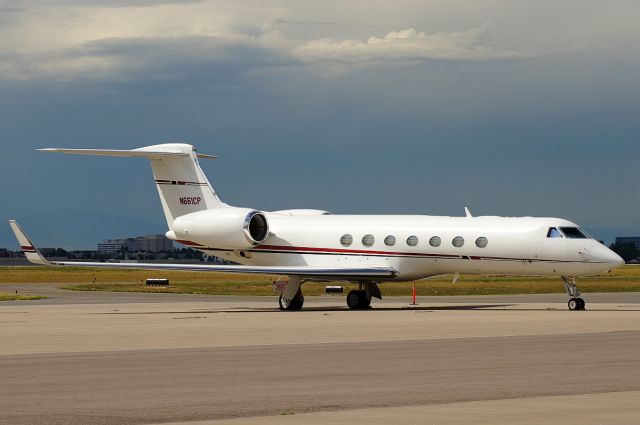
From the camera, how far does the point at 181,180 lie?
156 feet

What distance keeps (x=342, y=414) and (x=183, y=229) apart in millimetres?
32576

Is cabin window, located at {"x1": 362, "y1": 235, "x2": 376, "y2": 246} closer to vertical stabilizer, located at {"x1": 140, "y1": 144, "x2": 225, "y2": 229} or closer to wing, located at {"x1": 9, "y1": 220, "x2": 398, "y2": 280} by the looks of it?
wing, located at {"x1": 9, "y1": 220, "x2": 398, "y2": 280}

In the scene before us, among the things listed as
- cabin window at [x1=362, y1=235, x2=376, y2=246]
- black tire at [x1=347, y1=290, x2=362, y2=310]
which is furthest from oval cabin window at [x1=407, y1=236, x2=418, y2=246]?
black tire at [x1=347, y1=290, x2=362, y2=310]

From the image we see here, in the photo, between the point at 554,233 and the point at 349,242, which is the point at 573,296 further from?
the point at 349,242

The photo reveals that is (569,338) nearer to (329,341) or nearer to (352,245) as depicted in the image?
(329,341)

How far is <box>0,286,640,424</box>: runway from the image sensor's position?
1380cm

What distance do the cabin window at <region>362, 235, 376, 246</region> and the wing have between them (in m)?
1.17

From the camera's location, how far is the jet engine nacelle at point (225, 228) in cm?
4456

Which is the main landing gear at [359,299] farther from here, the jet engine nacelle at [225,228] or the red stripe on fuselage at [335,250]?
the jet engine nacelle at [225,228]

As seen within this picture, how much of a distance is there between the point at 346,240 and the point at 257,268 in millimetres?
4281

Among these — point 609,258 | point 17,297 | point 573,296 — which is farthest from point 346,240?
point 17,297

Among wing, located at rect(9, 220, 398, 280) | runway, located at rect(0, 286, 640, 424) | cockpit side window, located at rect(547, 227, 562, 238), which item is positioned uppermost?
cockpit side window, located at rect(547, 227, 562, 238)

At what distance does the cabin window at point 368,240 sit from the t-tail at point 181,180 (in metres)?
6.74

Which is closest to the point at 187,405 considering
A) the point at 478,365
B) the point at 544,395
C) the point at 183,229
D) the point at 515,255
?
the point at 544,395
